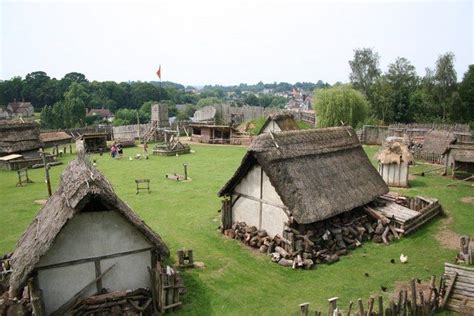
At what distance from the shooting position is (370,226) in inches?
651

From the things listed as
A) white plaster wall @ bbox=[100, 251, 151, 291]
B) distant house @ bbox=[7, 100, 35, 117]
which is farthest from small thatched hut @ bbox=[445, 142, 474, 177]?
distant house @ bbox=[7, 100, 35, 117]

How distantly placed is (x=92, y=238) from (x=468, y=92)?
5616cm

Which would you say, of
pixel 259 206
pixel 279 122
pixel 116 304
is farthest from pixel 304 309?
pixel 279 122

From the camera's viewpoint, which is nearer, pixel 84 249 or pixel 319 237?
pixel 84 249

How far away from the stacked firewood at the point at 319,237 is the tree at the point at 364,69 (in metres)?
49.5

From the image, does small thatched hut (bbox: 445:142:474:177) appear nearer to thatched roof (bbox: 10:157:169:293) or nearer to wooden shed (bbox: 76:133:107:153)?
thatched roof (bbox: 10:157:169:293)

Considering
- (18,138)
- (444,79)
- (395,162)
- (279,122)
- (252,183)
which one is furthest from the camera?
(444,79)

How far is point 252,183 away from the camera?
1608 centimetres

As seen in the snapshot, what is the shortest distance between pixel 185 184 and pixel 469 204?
17098 millimetres

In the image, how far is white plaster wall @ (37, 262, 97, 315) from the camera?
395 inches

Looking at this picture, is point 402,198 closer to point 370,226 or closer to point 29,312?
point 370,226

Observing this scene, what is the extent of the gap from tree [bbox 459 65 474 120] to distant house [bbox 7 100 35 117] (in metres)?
85.7

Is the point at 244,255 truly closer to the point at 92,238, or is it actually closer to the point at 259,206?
the point at 259,206

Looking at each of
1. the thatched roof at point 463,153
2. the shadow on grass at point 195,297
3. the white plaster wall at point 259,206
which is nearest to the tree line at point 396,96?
the thatched roof at point 463,153
